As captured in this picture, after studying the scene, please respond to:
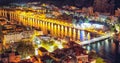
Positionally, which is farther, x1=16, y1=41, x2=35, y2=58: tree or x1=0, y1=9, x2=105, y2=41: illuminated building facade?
x1=0, y1=9, x2=105, y2=41: illuminated building facade

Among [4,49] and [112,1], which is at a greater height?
[112,1]

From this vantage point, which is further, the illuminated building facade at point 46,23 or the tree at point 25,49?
the illuminated building facade at point 46,23

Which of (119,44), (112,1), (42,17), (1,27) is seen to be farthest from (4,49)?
(112,1)

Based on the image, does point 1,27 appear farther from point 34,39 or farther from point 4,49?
point 4,49
